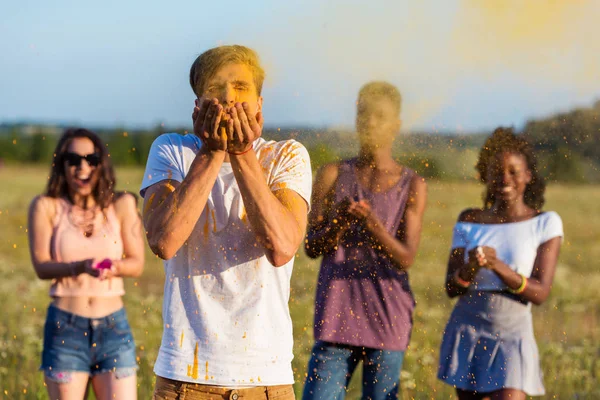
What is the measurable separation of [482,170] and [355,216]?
2.14 ft

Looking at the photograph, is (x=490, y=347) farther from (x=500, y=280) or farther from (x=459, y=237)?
(x=459, y=237)

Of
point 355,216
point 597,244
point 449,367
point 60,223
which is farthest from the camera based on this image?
point 597,244

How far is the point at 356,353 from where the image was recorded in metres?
3.85

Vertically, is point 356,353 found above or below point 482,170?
below

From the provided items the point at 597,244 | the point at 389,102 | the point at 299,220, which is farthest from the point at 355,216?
the point at 597,244

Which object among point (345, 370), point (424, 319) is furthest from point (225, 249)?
point (424, 319)

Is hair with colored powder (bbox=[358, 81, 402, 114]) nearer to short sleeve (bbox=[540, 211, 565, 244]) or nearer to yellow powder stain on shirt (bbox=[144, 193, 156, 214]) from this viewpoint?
short sleeve (bbox=[540, 211, 565, 244])

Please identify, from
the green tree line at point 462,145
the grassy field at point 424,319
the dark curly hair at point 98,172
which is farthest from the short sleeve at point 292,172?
A: the dark curly hair at point 98,172

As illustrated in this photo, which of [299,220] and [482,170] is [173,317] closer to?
[299,220]

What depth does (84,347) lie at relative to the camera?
4090 millimetres

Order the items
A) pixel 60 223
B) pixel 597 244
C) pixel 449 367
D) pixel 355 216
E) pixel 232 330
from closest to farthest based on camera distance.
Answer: pixel 232 330 → pixel 355 216 → pixel 449 367 → pixel 60 223 → pixel 597 244

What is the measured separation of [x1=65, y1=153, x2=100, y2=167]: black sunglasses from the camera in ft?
15.1

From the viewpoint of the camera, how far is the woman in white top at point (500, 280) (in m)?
3.86

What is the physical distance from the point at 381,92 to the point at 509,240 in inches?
33.5
